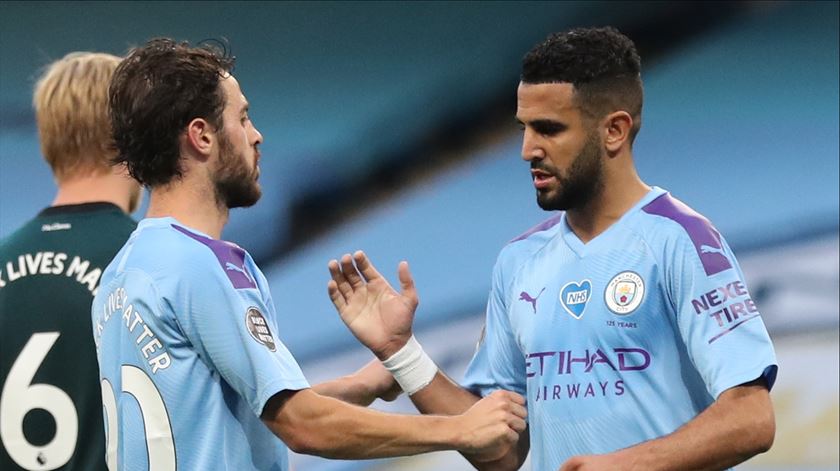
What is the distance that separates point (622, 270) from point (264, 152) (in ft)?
7.86

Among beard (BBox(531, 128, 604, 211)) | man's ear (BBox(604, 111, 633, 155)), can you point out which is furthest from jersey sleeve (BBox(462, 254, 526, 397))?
man's ear (BBox(604, 111, 633, 155))

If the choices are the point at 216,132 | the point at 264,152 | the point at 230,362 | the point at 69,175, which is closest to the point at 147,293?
the point at 230,362

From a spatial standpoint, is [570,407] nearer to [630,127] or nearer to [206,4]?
[630,127]

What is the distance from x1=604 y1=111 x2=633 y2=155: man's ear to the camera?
2654 mm

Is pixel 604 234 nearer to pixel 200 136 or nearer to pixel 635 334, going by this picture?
pixel 635 334

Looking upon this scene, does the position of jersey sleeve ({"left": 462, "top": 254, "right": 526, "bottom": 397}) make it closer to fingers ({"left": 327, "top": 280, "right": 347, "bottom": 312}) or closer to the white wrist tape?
the white wrist tape

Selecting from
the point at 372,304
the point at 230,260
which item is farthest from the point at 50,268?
the point at 372,304

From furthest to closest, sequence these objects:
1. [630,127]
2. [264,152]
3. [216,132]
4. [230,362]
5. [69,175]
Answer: [264,152] → [69,175] → [630,127] → [216,132] → [230,362]

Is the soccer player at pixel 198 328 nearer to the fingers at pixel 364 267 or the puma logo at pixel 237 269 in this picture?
the puma logo at pixel 237 269

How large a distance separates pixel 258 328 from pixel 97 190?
2.43ft

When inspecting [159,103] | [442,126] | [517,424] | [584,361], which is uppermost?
[442,126]

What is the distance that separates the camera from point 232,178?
8.14 ft

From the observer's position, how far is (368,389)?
2.94 meters

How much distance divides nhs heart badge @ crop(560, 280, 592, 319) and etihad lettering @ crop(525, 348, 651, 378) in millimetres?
84
